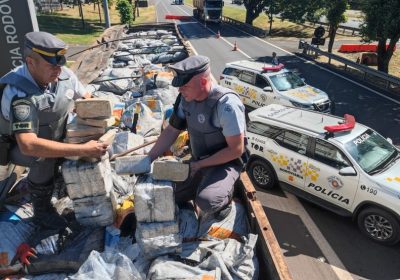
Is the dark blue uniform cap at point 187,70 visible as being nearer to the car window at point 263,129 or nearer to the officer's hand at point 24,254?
the officer's hand at point 24,254

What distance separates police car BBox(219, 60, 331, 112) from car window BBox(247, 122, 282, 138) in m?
3.45

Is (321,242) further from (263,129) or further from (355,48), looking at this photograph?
(355,48)

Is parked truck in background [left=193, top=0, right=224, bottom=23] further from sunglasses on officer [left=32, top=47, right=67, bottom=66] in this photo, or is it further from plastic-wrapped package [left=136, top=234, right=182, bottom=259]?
plastic-wrapped package [left=136, top=234, right=182, bottom=259]

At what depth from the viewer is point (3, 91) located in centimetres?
340

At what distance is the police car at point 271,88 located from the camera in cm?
1079

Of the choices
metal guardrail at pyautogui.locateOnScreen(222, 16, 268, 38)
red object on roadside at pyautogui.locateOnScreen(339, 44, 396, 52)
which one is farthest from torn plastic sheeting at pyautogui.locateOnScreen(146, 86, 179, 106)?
metal guardrail at pyautogui.locateOnScreen(222, 16, 268, 38)

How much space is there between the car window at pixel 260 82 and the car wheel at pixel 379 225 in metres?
6.31

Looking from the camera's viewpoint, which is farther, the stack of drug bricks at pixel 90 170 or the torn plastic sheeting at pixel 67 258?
the stack of drug bricks at pixel 90 170

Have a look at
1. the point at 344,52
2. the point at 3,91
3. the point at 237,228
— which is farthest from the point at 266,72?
the point at 344,52

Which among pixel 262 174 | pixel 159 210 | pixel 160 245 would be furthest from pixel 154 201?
pixel 262 174

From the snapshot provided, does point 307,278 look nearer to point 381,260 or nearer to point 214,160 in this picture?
point 381,260

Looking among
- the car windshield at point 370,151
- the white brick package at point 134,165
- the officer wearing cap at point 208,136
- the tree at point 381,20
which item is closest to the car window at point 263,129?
the car windshield at point 370,151

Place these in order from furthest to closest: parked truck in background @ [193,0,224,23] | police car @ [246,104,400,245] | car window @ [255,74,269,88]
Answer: parked truck in background @ [193,0,224,23] < car window @ [255,74,269,88] < police car @ [246,104,400,245]

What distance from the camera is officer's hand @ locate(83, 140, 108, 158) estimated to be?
3289 mm
